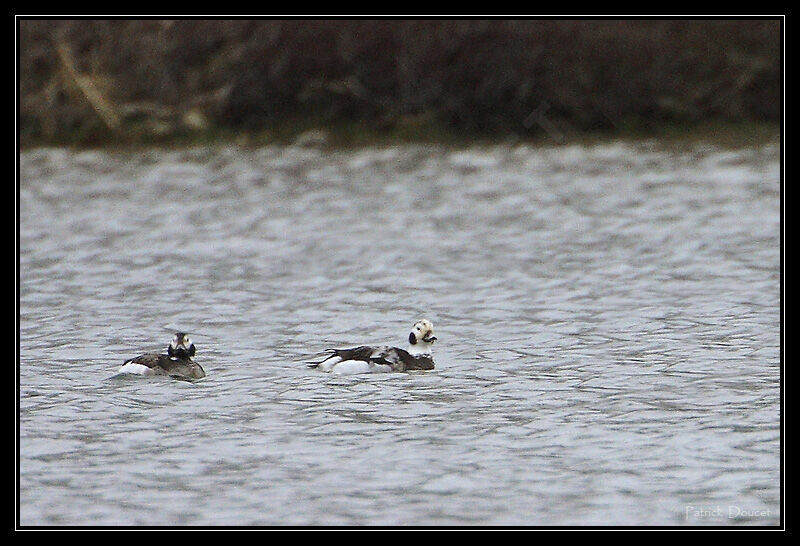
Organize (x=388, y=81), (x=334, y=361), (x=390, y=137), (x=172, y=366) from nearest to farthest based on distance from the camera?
(x=172, y=366) → (x=334, y=361) → (x=390, y=137) → (x=388, y=81)

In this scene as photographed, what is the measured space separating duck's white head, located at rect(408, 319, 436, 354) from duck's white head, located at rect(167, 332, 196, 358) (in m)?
1.63

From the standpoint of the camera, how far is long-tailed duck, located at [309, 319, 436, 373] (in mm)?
9977

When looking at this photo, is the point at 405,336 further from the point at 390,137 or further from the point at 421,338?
the point at 390,137

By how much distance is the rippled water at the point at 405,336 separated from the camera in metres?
7.72

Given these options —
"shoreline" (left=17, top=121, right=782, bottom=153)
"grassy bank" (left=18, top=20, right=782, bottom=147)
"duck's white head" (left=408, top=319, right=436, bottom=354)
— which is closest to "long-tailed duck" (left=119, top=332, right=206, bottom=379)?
"duck's white head" (left=408, top=319, right=436, bottom=354)

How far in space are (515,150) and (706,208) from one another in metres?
5.37

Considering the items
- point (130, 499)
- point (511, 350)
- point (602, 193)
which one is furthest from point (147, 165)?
point (130, 499)

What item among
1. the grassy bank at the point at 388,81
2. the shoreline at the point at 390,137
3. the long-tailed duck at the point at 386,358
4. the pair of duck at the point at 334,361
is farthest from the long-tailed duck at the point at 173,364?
the grassy bank at the point at 388,81

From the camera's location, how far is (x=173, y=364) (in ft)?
32.5

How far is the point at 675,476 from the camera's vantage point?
7875 mm

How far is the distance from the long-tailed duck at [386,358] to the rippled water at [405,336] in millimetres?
136

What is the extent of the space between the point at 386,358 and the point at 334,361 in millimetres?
380

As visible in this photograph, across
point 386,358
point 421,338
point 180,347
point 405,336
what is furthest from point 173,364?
point 405,336

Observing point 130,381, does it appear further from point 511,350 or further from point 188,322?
point 511,350
